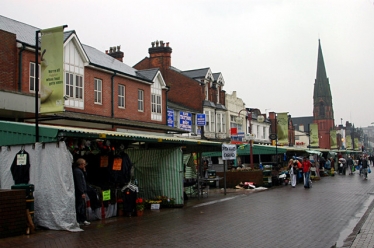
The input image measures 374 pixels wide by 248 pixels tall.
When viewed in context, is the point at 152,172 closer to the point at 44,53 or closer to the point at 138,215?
the point at 138,215

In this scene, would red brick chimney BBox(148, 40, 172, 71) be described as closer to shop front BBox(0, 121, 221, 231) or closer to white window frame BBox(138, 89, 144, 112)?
white window frame BBox(138, 89, 144, 112)

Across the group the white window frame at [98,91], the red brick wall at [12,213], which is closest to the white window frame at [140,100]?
the white window frame at [98,91]

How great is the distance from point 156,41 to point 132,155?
92.4ft

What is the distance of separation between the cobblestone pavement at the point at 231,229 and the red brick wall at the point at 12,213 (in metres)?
0.28

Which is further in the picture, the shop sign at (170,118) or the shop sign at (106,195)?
the shop sign at (170,118)

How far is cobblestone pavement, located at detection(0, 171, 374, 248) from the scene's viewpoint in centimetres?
911

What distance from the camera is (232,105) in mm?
51656

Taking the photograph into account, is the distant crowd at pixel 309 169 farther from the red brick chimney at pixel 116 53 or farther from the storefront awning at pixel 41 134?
the red brick chimney at pixel 116 53

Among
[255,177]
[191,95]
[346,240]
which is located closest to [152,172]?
[346,240]

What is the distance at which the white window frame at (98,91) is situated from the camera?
25.5 m

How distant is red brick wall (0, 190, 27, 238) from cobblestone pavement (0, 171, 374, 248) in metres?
0.28

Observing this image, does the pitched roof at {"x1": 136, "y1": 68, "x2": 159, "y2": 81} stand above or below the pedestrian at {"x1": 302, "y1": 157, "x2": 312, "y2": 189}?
above

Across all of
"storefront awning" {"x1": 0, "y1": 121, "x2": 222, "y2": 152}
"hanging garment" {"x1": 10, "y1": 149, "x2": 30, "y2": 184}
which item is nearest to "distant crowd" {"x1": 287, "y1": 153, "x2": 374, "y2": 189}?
"storefront awning" {"x1": 0, "y1": 121, "x2": 222, "y2": 152}

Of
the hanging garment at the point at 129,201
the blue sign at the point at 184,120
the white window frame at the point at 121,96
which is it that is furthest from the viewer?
the blue sign at the point at 184,120
